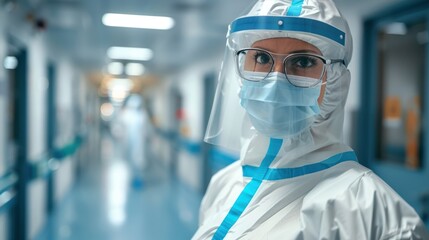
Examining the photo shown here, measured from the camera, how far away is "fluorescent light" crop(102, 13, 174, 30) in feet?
12.0

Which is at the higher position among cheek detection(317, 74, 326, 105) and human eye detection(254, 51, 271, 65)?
human eye detection(254, 51, 271, 65)

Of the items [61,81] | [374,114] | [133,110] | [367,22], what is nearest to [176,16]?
[367,22]

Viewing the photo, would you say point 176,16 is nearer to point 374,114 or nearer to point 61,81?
point 374,114

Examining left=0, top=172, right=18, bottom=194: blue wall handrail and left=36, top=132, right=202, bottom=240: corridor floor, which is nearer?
left=0, top=172, right=18, bottom=194: blue wall handrail

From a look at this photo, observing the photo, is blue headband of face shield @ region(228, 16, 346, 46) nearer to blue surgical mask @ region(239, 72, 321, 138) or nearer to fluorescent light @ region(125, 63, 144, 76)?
blue surgical mask @ region(239, 72, 321, 138)

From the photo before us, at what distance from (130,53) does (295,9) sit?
544 centimetres

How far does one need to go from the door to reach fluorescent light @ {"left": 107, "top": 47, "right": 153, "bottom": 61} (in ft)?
12.5

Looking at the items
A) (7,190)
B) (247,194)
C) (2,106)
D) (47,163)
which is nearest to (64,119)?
(47,163)

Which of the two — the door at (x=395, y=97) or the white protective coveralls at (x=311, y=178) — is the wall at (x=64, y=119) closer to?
the door at (x=395, y=97)

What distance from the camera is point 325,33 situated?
1075mm

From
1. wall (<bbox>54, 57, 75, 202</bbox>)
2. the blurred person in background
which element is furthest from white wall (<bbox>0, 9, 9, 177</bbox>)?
the blurred person in background

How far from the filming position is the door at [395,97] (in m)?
2.52

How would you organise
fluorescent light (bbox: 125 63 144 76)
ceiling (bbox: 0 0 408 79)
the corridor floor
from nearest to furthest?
1. ceiling (bbox: 0 0 408 79)
2. the corridor floor
3. fluorescent light (bbox: 125 63 144 76)

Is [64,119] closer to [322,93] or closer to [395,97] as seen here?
[395,97]
